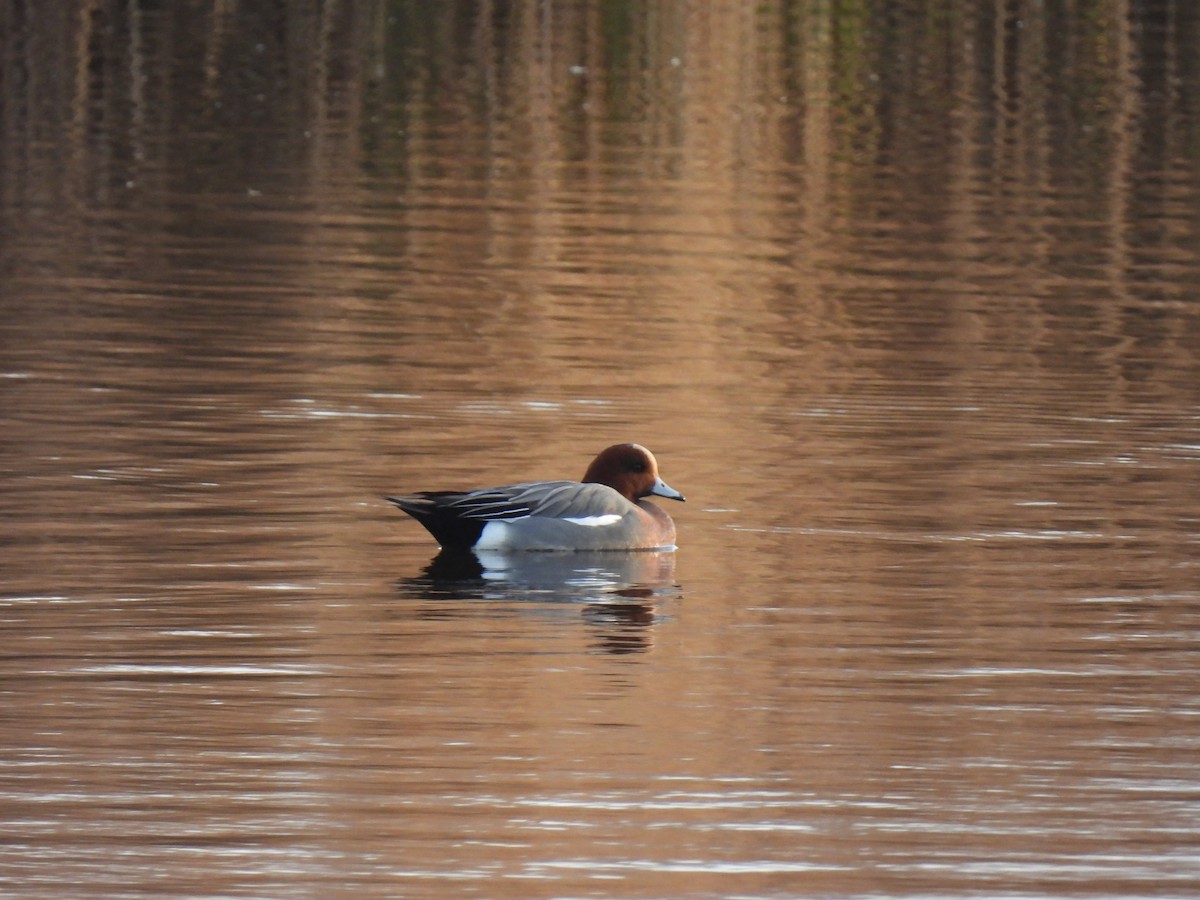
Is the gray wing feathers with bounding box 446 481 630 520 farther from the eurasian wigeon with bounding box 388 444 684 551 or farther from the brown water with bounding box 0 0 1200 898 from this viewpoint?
the brown water with bounding box 0 0 1200 898

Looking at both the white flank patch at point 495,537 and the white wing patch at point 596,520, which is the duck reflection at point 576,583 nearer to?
the white flank patch at point 495,537

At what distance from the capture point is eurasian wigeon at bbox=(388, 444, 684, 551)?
36.7 ft

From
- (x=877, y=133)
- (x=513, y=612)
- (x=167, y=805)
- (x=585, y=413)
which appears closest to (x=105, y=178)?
(x=877, y=133)

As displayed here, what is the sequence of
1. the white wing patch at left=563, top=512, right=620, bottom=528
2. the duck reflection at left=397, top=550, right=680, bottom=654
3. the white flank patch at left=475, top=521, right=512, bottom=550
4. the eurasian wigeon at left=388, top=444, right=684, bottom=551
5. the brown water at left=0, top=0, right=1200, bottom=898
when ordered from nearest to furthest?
1. the brown water at left=0, top=0, right=1200, bottom=898
2. the duck reflection at left=397, top=550, right=680, bottom=654
3. the eurasian wigeon at left=388, top=444, right=684, bottom=551
4. the white flank patch at left=475, top=521, right=512, bottom=550
5. the white wing patch at left=563, top=512, right=620, bottom=528

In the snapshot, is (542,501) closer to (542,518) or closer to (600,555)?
(542,518)

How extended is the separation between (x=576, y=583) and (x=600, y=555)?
0.59m

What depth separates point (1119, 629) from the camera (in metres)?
9.95

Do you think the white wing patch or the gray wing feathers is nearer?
the gray wing feathers

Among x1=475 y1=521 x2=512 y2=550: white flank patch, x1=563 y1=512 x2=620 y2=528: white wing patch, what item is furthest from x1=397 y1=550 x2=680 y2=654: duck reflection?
x1=563 y1=512 x2=620 y2=528: white wing patch

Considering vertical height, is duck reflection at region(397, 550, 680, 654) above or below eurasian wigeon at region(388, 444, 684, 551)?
below

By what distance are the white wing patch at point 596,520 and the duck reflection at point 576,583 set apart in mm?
152

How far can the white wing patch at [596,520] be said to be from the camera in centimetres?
1146

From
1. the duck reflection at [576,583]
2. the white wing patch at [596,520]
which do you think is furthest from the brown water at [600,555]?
the white wing patch at [596,520]

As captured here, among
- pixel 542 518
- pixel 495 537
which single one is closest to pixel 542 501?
pixel 542 518
